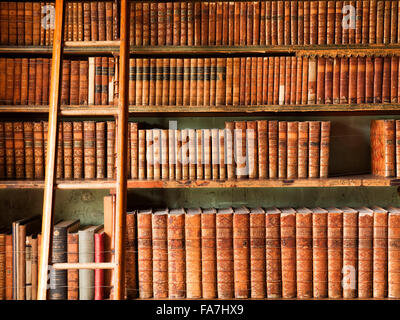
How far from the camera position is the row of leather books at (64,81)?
1.73 m

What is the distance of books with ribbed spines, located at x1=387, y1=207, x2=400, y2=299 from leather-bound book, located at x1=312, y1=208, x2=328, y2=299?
0.29 m

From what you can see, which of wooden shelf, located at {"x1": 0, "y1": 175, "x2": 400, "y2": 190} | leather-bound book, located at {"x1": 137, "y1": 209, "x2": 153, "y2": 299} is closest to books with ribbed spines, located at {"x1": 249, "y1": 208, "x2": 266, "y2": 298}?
wooden shelf, located at {"x1": 0, "y1": 175, "x2": 400, "y2": 190}

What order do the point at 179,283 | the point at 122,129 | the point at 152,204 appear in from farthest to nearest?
1. the point at 152,204
2. the point at 179,283
3. the point at 122,129

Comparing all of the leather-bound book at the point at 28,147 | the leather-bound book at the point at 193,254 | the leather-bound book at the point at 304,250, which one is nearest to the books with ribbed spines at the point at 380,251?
the leather-bound book at the point at 304,250

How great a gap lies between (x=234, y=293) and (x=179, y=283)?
0.88 feet

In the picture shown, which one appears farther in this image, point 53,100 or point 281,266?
point 281,266

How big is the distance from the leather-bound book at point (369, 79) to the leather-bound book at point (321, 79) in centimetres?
21

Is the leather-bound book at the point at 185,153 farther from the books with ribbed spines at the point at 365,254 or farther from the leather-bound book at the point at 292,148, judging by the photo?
the books with ribbed spines at the point at 365,254

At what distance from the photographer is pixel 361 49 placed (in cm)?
172

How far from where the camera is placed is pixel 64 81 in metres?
1.73

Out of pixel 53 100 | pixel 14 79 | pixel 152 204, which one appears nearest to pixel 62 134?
pixel 53 100

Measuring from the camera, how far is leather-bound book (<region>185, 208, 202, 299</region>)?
168cm

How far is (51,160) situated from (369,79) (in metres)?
1.53
